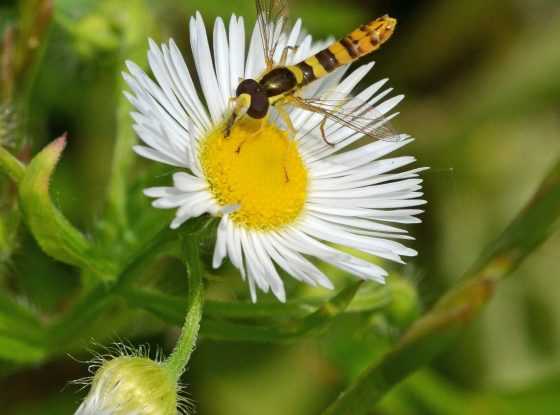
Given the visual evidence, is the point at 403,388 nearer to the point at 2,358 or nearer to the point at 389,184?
the point at 389,184

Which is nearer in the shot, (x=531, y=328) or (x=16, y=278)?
(x=16, y=278)

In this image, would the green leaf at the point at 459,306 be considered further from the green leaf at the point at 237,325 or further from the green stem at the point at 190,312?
the green stem at the point at 190,312

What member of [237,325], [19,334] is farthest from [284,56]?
[19,334]

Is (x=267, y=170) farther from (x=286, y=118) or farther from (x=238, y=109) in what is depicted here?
(x=286, y=118)

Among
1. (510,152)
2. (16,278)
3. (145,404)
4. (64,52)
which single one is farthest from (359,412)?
(510,152)

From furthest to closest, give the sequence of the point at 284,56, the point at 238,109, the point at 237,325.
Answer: the point at 284,56
the point at 238,109
the point at 237,325

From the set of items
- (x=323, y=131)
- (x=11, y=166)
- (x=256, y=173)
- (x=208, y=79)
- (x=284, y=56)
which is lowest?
(x=323, y=131)

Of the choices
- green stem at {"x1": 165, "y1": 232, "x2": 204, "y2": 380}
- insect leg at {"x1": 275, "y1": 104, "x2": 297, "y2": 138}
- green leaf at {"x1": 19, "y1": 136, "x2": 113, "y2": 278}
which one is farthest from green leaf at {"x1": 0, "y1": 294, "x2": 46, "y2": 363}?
insect leg at {"x1": 275, "y1": 104, "x2": 297, "y2": 138}
